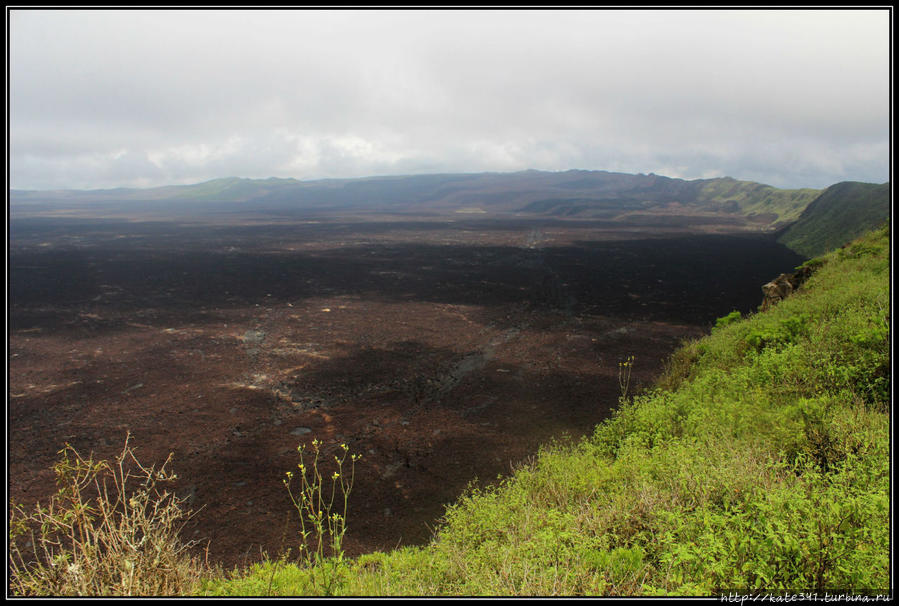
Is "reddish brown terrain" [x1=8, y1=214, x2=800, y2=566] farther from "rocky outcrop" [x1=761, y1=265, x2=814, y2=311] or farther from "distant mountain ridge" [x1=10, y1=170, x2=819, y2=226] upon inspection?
"distant mountain ridge" [x1=10, y1=170, x2=819, y2=226]

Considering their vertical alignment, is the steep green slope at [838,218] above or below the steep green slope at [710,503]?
above

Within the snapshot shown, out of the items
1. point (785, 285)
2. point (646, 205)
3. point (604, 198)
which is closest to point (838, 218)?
point (785, 285)

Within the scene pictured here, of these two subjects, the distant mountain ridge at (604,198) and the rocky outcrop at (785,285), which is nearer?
the rocky outcrop at (785,285)

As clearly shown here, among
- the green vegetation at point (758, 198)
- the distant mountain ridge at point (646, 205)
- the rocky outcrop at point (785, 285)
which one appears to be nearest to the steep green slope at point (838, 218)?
the distant mountain ridge at point (646, 205)

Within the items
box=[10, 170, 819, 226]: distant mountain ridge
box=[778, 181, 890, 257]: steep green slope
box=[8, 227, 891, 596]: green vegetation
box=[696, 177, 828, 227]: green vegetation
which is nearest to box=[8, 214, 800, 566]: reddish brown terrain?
box=[8, 227, 891, 596]: green vegetation

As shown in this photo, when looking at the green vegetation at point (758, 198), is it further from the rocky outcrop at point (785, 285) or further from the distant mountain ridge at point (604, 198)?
the rocky outcrop at point (785, 285)

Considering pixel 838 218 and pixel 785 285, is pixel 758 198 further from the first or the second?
pixel 785 285
